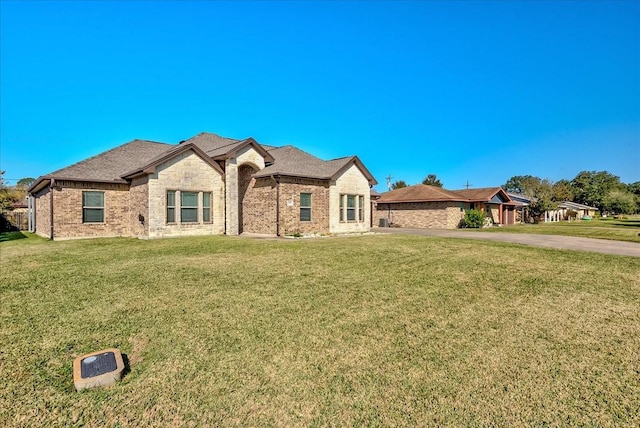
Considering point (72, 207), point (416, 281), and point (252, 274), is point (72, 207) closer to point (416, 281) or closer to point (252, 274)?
point (252, 274)

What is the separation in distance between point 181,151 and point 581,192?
9786 centimetres

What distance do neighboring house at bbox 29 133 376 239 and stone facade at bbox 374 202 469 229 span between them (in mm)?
12988

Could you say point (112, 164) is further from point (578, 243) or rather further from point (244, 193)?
point (578, 243)

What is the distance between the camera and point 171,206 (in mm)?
15758

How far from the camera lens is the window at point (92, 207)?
1589 centimetres

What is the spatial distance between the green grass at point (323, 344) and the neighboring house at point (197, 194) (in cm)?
752

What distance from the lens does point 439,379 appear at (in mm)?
3652

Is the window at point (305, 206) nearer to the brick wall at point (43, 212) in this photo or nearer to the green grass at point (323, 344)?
the green grass at point (323, 344)

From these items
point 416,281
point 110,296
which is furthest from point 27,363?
point 416,281

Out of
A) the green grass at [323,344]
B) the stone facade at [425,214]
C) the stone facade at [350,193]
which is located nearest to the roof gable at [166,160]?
the stone facade at [350,193]

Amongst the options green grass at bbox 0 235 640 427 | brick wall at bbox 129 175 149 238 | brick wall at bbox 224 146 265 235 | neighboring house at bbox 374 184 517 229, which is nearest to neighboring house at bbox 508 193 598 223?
neighboring house at bbox 374 184 517 229

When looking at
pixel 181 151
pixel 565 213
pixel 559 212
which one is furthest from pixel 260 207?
pixel 565 213

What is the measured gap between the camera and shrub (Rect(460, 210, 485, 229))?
97.5 feet

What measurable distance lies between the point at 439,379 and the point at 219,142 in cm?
2023
